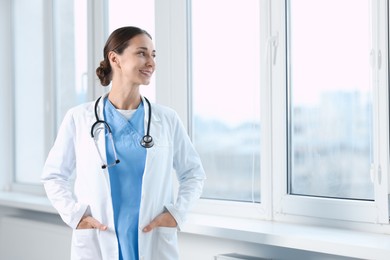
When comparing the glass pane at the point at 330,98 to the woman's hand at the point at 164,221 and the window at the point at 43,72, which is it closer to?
the woman's hand at the point at 164,221

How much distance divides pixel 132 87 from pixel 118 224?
476mm

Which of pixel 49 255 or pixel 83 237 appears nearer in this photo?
pixel 83 237

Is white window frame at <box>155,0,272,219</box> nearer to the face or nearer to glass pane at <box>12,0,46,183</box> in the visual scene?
the face

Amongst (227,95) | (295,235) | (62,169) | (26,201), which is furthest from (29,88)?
(295,235)

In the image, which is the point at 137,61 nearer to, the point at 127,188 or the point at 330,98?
the point at 127,188

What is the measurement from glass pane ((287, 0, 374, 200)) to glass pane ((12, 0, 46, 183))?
1.99 metres

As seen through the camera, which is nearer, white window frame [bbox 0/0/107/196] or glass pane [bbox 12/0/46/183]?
white window frame [bbox 0/0/107/196]

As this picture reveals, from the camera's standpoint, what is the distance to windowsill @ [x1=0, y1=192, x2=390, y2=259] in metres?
2.05

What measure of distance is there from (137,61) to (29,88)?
224 centimetres

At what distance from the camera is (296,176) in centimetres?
261

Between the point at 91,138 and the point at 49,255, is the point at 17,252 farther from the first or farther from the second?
the point at 91,138

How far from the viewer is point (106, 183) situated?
2.08 m

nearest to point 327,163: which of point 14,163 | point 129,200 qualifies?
point 129,200

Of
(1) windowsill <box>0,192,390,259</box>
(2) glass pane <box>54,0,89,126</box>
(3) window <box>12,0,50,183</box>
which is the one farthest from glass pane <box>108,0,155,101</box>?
(1) windowsill <box>0,192,390,259</box>
